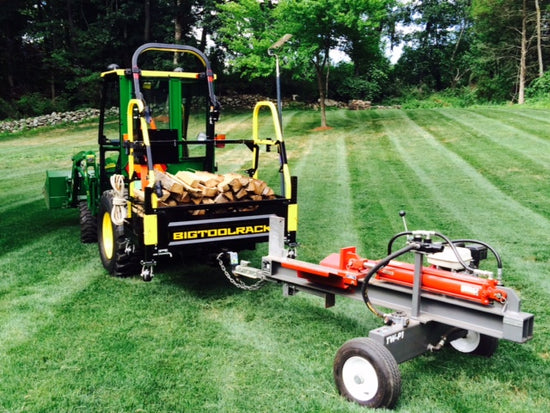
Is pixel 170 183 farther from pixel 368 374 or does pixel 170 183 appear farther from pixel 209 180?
pixel 368 374

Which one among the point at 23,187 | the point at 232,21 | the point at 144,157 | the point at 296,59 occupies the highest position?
the point at 232,21

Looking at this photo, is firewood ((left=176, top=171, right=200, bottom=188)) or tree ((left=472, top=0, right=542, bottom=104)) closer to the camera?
firewood ((left=176, top=171, right=200, bottom=188))

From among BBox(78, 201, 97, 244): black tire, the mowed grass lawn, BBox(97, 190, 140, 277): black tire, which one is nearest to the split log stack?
BBox(97, 190, 140, 277): black tire

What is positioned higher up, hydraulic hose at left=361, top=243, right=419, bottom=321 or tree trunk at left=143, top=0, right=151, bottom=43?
tree trunk at left=143, top=0, right=151, bottom=43

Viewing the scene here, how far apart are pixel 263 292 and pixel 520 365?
8.58 feet

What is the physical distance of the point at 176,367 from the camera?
4.16 meters

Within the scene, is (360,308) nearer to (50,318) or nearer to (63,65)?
(50,318)

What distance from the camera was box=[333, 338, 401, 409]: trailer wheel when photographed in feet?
11.3

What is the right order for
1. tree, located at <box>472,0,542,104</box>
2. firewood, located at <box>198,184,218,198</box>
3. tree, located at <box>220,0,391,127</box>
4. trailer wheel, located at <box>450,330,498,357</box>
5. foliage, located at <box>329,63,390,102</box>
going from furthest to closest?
1. foliage, located at <box>329,63,390,102</box>
2. tree, located at <box>472,0,542,104</box>
3. tree, located at <box>220,0,391,127</box>
4. firewood, located at <box>198,184,218,198</box>
5. trailer wheel, located at <box>450,330,498,357</box>

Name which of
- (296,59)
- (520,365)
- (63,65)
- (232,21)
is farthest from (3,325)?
(63,65)

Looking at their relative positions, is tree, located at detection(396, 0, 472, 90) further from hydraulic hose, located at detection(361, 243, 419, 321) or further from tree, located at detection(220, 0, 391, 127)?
hydraulic hose, located at detection(361, 243, 419, 321)

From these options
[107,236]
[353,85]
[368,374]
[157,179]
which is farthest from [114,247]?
Answer: [353,85]

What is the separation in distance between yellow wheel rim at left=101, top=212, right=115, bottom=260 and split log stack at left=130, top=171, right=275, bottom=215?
1.17 metres

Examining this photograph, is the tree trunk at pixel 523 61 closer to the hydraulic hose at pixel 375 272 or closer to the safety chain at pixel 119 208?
the safety chain at pixel 119 208
